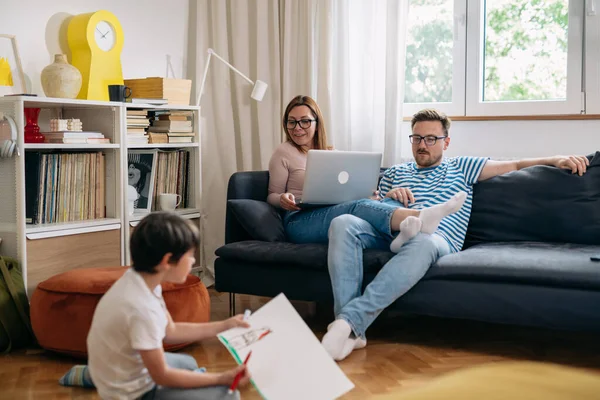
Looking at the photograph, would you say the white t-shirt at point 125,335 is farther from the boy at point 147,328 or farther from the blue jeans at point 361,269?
the blue jeans at point 361,269

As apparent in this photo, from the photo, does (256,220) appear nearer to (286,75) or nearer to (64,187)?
(64,187)

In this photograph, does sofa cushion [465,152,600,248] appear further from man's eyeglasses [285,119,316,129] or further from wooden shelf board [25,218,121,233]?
wooden shelf board [25,218,121,233]

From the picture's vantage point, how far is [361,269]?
3.34m

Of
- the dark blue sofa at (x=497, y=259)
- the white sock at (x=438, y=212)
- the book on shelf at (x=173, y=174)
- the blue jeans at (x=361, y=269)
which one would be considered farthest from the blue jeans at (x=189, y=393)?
the book on shelf at (x=173, y=174)

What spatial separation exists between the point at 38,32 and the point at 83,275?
1.40 meters

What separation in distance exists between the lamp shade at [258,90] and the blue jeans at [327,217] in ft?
3.04

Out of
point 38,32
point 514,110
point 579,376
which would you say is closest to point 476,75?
point 514,110

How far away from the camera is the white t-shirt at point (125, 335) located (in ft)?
6.25

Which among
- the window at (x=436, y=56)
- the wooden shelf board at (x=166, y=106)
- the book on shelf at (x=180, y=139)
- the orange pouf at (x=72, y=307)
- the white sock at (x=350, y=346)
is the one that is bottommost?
the white sock at (x=350, y=346)

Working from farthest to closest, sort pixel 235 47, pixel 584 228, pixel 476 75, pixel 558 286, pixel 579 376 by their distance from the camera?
1. pixel 235 47
2. pixel 476 75
3. pixel 584 228
4. pixel 558 286
5. pixel 579 376

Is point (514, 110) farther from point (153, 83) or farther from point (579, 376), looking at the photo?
point (579, 376)

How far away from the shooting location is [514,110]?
4328 millimetres

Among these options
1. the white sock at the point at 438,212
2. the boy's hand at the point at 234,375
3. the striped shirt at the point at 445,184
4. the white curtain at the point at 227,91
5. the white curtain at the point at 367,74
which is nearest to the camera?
the boy's hand at the point at 234,375

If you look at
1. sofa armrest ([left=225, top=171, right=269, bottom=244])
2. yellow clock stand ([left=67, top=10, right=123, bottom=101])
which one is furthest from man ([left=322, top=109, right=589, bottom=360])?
yellow clock stand ([left=67, top=10, right=123, bottom=101])
